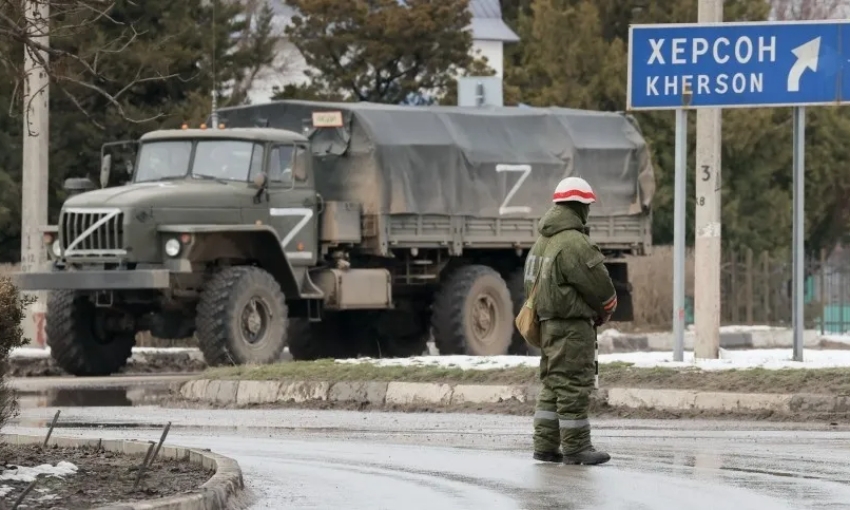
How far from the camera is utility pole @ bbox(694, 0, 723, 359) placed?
1808cm

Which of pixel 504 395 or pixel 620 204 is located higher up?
pixel 620 204

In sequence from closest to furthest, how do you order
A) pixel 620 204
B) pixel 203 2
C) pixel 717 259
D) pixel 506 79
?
pixel 717 259 < pixel 620 204 < pixel 203 2 < pixel 506 79

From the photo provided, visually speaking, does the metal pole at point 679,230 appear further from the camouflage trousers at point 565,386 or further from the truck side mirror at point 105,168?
the truck side mirror at point 105,168

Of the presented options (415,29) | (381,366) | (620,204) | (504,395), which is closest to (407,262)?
(620,204)

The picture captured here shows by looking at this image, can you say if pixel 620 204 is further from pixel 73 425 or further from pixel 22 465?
pixel 22 465

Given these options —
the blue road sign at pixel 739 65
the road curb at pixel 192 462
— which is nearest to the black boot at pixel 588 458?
the road curb at pixel 192 462

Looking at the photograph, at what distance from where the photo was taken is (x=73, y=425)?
1522 cm

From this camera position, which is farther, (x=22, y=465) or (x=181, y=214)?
(x=181, y=214)

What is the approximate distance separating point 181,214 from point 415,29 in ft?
66.1

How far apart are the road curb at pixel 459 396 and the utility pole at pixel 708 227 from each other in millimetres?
2224

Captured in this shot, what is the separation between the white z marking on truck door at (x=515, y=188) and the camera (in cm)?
2658

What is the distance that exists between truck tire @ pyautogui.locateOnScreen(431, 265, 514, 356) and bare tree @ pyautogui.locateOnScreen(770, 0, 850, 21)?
42.5 m

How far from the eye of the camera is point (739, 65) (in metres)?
17.9

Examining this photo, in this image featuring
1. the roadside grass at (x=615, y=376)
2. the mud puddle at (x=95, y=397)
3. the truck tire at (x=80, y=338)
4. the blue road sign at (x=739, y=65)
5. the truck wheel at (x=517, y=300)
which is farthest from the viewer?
the truck wheel at (x=517, y=300)
